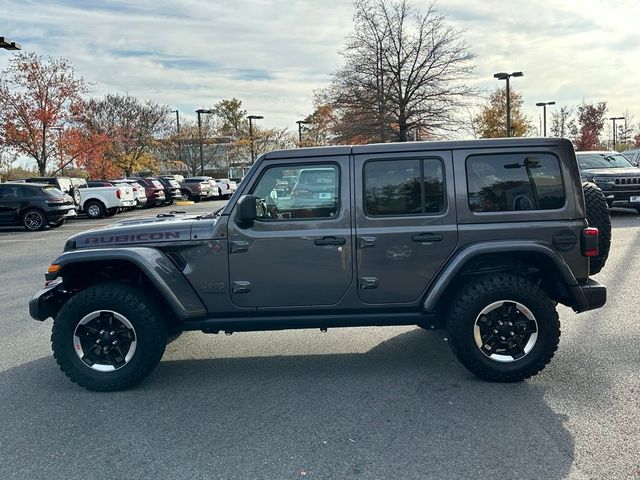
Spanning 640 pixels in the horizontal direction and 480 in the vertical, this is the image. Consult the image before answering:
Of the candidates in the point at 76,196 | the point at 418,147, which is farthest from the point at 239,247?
the point at 76,196

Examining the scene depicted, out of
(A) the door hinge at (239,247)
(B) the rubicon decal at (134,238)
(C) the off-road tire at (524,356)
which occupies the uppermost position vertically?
(B) the rubicon decal at (134,238)

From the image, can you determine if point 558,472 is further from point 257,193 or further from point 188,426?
point 257,193

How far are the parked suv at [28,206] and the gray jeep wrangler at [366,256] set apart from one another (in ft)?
48.2

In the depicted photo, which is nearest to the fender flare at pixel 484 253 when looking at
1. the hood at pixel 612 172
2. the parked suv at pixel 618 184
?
the parked suv at pixel 618 184

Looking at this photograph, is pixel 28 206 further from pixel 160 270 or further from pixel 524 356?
pixel 524 356

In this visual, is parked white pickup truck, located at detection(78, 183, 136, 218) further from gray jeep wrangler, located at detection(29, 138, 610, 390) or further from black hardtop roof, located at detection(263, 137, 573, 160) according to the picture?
black hardtop roof, located at detection(263, 137, 573, 160)

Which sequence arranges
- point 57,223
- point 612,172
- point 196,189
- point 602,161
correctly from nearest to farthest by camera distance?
1. point 612,172
2. point 602,161
3. point 57,223
4. point 196,189

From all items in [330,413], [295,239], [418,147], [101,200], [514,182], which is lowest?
[330,413]

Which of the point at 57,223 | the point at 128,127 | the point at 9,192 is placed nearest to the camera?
the point at 9,192

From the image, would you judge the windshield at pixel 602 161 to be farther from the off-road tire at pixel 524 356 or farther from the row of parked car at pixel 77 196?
the off-road tire at pixel 524 356

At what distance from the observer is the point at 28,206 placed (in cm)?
1700

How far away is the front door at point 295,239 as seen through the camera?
13.4 feet

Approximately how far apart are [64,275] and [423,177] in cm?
308

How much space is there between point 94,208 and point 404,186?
2037cm
